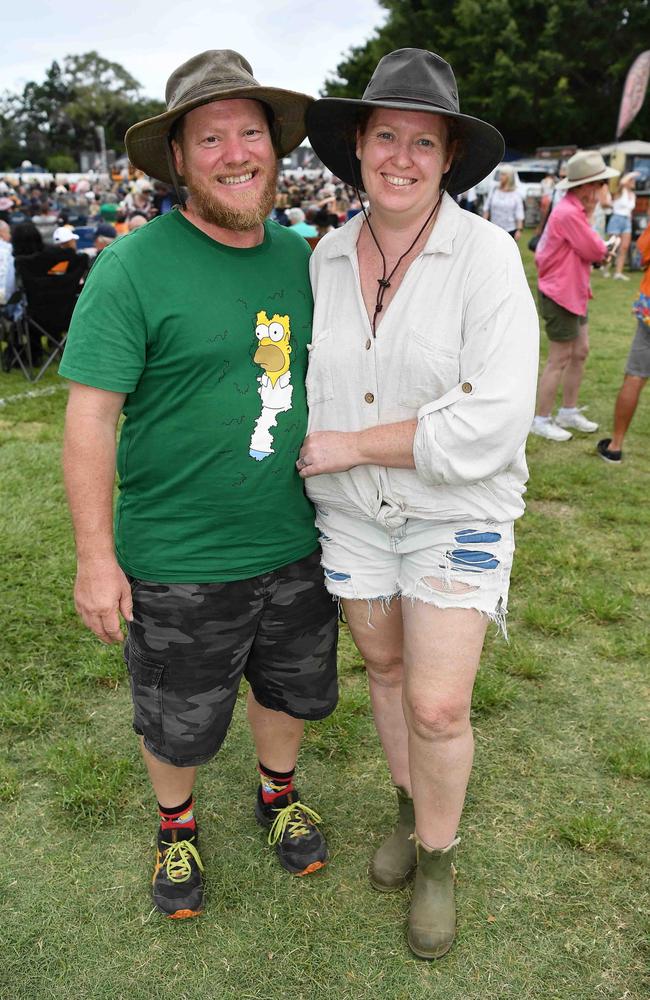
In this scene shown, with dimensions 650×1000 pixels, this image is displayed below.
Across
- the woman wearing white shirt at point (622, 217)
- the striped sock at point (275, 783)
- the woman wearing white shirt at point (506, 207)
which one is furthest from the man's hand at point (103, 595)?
the woman wearing white shirt at point (622, 217)

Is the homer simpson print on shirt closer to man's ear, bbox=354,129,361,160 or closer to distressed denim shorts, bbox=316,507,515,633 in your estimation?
distressed denim shorts, bbox=316,507,515,633

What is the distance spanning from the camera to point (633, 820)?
2.59 meters

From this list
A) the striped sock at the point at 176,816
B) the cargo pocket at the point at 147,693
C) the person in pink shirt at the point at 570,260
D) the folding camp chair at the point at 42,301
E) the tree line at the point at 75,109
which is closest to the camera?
the cargo pocket at the point at 147,693

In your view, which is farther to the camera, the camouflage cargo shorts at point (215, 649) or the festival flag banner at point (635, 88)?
the festival flag banner at point (635, 88)

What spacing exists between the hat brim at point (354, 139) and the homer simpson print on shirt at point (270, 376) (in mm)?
530

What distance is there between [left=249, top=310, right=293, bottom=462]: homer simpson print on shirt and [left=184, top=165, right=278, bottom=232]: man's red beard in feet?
0.72

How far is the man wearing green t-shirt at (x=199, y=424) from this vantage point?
1849 millimetres

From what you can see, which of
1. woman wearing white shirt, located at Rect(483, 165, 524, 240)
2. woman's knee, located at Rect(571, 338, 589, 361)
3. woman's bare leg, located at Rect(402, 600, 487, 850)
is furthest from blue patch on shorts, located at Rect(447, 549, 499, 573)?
woman wearing white shirt, located at Rect(483, 165, 524, 240)

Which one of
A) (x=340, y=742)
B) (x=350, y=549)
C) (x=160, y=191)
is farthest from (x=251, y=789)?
(x=160, y=191)

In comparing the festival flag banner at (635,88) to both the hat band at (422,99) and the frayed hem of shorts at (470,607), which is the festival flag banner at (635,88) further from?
the frayed hem of shorts at (470,607)

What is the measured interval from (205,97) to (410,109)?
477 millimetres

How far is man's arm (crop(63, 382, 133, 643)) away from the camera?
1.85m

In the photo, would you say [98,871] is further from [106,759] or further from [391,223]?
[391,223]

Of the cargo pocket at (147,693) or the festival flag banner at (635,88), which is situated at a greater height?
the festival flag banner at (635,88)
